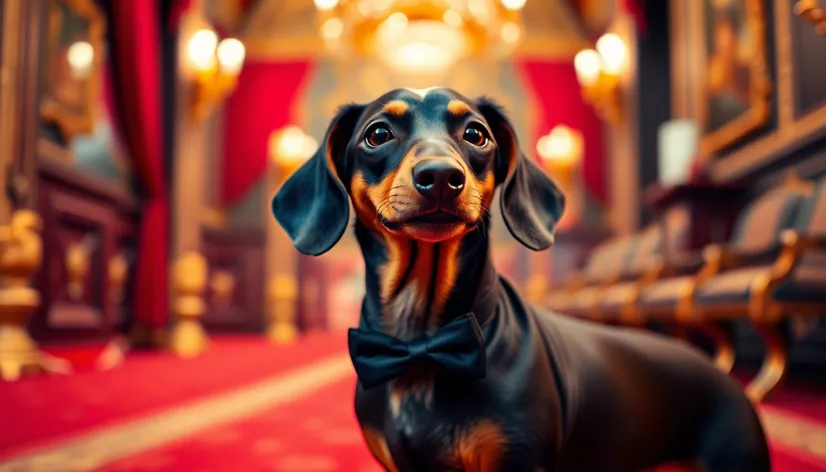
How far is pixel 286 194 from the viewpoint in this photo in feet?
4.05

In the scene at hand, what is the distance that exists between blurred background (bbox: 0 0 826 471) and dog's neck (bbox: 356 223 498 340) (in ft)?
2.81

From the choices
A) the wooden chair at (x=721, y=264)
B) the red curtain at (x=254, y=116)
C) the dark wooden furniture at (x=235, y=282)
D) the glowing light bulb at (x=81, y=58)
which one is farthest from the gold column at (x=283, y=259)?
the wooden chair at (x=721, y=264)

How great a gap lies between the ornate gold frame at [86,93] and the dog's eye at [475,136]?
4457mm

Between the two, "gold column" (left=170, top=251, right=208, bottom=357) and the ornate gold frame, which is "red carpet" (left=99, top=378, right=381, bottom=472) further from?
"gold column" (left=170, top=251, right=208, bottom=357)

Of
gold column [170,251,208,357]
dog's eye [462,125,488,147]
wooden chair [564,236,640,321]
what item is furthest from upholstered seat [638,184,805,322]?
gold column [170,251,208,357]

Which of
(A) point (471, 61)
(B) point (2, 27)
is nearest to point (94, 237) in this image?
(B) point (2, 27)

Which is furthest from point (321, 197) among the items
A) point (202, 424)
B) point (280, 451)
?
point (202, 424)

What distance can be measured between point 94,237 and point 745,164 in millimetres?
5443

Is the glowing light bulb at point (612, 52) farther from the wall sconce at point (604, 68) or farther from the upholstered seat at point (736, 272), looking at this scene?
the upholstered seat at point (736, 272)

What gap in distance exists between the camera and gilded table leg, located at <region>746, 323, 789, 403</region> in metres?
2.96

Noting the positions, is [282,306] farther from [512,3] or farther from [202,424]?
[202,424]

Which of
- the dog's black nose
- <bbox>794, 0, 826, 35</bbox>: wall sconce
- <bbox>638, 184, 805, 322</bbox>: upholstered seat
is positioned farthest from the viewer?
<bbox>638, 184, 805, 322</bbox>: upholstered seat

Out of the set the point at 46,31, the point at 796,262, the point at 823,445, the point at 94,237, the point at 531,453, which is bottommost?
the point at 823,445

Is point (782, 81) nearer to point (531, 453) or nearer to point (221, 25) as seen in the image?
point (531, 453)
